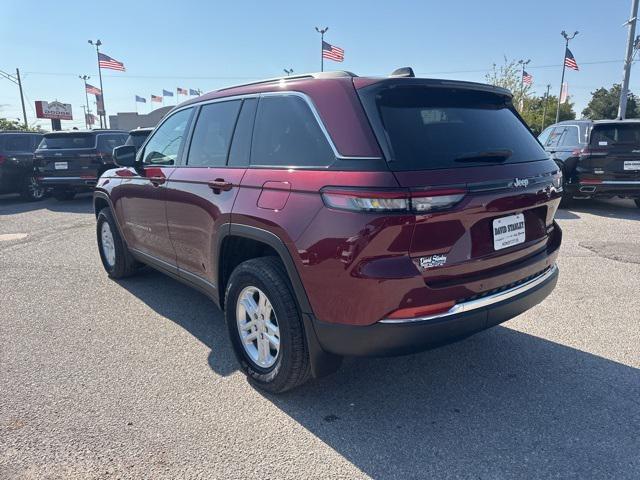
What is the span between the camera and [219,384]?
3.15 metres

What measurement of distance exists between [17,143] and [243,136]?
12.2 m

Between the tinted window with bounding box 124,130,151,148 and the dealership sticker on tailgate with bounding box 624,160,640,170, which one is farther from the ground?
the tinted window with bounding box 124,130,151,148

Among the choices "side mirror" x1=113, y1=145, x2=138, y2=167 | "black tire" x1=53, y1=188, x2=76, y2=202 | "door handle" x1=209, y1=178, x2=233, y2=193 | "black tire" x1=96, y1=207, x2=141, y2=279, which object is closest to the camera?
"door handle" x1=209, y1=178, x2=233, y2=193

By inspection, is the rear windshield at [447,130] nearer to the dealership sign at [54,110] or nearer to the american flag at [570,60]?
the american flag at [570,60]

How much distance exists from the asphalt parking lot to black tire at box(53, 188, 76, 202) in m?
8.64

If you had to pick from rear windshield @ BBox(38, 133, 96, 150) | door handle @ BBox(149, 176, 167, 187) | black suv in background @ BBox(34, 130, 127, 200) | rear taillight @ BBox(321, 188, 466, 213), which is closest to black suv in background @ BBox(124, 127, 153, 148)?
black suv in background @ BBox(34, 130, 127, 200)

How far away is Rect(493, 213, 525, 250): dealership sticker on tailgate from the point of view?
2.58 m

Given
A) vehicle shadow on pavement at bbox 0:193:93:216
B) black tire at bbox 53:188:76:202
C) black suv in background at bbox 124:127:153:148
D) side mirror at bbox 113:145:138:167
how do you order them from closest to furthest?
side mirror at bbox 113:145:138:167, black suv in background at bbox 124:127:153:148, vehicle shadow on pavement at bbox 0:193:93:216, black tire at bbox 53:188:76:202

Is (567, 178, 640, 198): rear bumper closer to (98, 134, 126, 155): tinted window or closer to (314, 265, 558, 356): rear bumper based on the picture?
(314, 265, 558, 356): rear bumper

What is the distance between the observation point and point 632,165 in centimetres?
857

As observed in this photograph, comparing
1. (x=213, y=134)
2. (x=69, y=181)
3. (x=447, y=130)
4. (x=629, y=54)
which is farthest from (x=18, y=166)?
(x=629, y=54)

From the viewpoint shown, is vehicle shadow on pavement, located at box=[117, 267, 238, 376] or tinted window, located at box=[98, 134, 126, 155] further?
tinted window, located at box=[98, 134, 126, 155]

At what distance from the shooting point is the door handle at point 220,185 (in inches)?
123

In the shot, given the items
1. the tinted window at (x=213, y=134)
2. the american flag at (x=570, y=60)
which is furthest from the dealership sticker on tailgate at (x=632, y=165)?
the american flag at (x=570, y=60)
